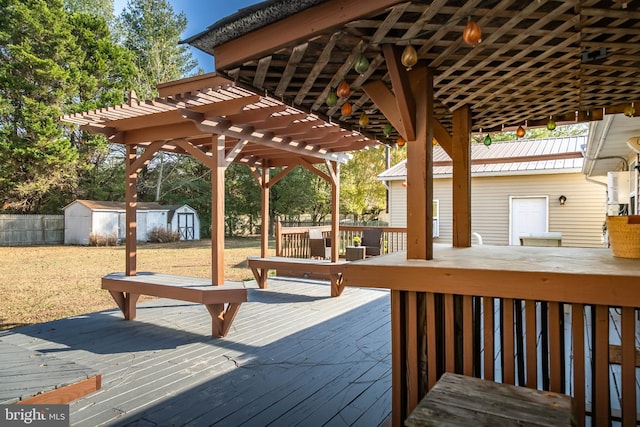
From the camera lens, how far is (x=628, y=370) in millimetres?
1618

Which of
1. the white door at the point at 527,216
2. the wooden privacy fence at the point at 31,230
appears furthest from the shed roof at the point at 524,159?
the wooden privacy fence at the point at 31,230

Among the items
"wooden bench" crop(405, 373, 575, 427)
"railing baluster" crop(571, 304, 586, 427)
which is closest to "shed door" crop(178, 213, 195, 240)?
"wooden bench" crop(405, 373, 575, 427)

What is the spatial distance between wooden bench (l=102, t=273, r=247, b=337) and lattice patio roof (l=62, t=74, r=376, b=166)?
156 centimetres

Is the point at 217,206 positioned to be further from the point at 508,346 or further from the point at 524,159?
the point at 524,159

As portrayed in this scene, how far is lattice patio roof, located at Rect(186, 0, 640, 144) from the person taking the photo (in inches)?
66.4

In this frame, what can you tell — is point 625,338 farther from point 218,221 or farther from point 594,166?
point 594,166

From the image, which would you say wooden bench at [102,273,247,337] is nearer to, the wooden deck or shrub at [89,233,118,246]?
the wooden deck

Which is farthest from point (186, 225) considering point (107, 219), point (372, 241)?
point (372, 241)

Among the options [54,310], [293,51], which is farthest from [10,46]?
[293,51]

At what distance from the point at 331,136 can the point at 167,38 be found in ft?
64.3

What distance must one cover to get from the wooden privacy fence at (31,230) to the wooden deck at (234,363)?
14.8 meters

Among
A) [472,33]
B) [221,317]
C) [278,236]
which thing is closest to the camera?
[472,33]

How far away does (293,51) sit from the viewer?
206 cm

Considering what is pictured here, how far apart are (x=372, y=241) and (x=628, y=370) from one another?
7609 mm
